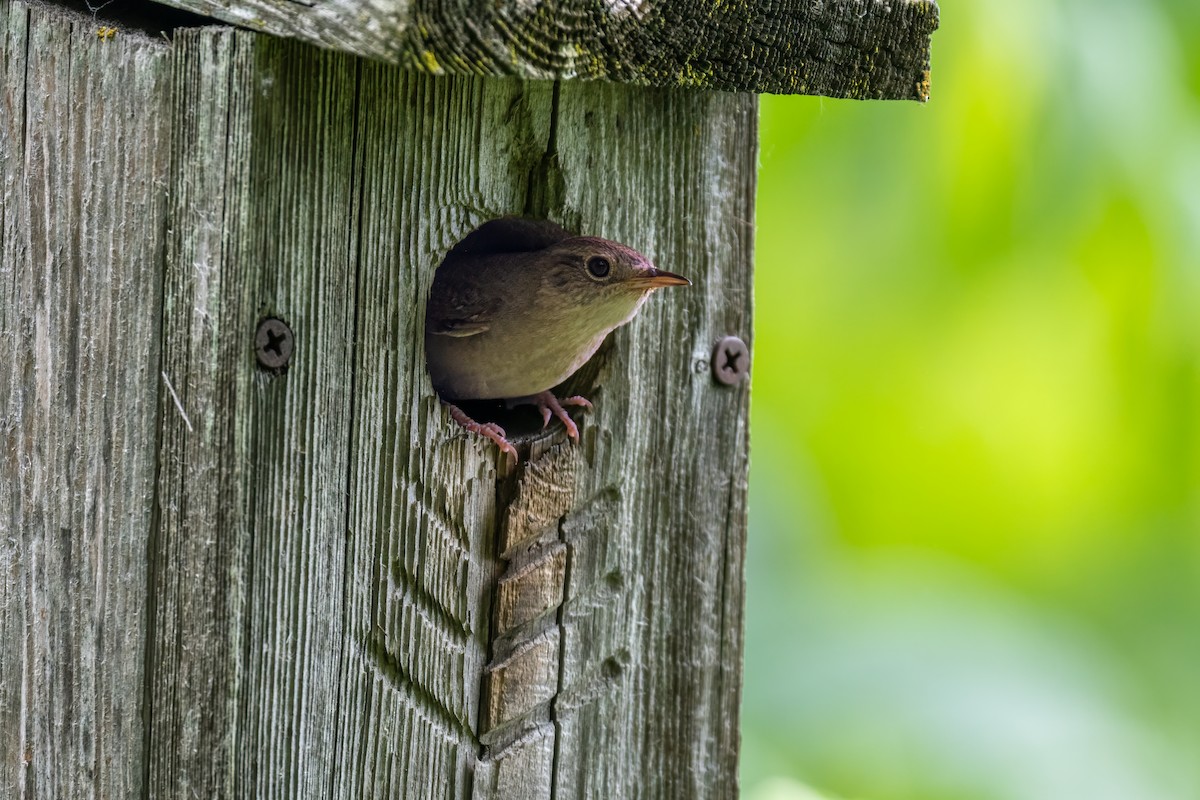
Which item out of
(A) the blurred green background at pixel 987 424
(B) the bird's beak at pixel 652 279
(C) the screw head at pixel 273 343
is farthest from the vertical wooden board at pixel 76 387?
(A) the blurred green background at pixel 987 424

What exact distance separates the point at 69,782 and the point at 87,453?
62 cm

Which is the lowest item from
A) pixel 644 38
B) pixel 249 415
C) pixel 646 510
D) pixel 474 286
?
pixel 646 510

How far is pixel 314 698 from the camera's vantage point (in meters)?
2.34

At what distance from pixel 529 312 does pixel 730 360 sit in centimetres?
47

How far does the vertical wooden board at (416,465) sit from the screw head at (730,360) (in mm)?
588

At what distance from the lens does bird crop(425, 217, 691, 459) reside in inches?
106

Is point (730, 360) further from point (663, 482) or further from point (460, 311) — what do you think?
point (460, 311)

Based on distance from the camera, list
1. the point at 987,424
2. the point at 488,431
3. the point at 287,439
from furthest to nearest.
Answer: the point at 987,424 < the point at 488,431 < the point at 287,439

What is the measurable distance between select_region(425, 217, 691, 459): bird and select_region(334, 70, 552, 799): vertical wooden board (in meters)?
0.19

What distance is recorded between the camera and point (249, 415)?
7.08ft

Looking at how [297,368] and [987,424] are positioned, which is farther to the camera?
[987,424]

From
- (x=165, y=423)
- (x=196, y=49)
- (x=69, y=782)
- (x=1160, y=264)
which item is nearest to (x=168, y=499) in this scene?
(x=165, y=423)

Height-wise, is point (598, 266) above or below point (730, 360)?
above

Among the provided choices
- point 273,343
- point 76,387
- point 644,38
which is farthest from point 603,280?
point 76,387
